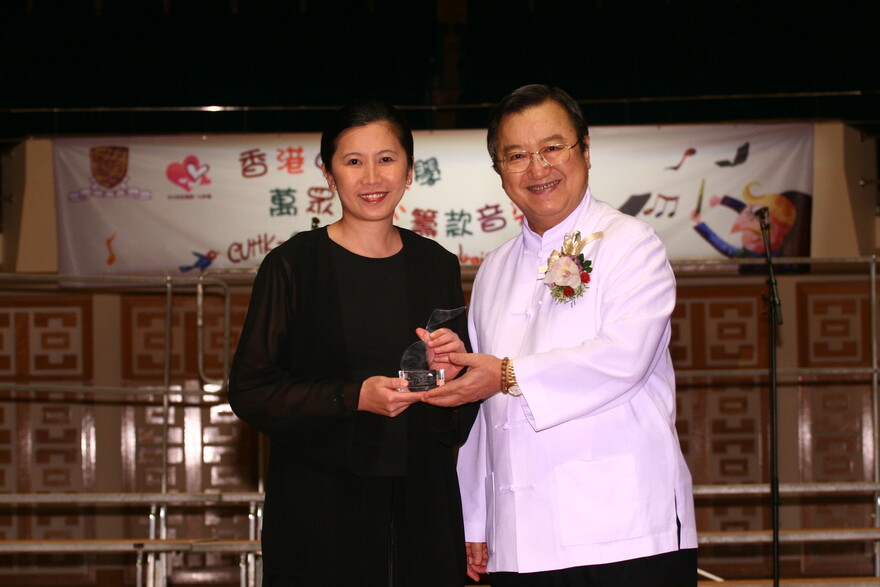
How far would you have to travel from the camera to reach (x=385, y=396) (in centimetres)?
188

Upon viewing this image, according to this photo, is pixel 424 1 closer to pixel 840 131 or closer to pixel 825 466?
pixel 840 131

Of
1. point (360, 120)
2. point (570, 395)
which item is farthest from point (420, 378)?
point (360, 120)

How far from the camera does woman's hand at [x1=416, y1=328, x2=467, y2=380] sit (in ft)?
6.47

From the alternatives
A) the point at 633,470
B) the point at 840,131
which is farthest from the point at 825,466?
the point at 633,470

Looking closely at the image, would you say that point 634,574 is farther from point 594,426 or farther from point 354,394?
point 354,394

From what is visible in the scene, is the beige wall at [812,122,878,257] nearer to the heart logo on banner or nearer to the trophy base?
the heart logo on banner

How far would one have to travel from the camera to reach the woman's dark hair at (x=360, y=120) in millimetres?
2078

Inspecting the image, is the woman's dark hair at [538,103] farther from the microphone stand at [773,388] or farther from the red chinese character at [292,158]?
the red chinese character at [292,158]

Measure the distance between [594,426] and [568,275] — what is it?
355mm

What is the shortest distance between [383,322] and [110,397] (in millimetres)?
4810

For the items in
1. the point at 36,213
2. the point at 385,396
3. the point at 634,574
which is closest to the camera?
the point at 385,396

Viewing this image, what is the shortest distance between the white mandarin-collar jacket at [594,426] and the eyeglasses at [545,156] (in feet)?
0.61

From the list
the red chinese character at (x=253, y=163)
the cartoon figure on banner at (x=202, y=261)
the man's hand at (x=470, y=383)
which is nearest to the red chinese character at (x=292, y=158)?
the red chinese character at (x=253, y=163)

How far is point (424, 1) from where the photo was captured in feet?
24.1
